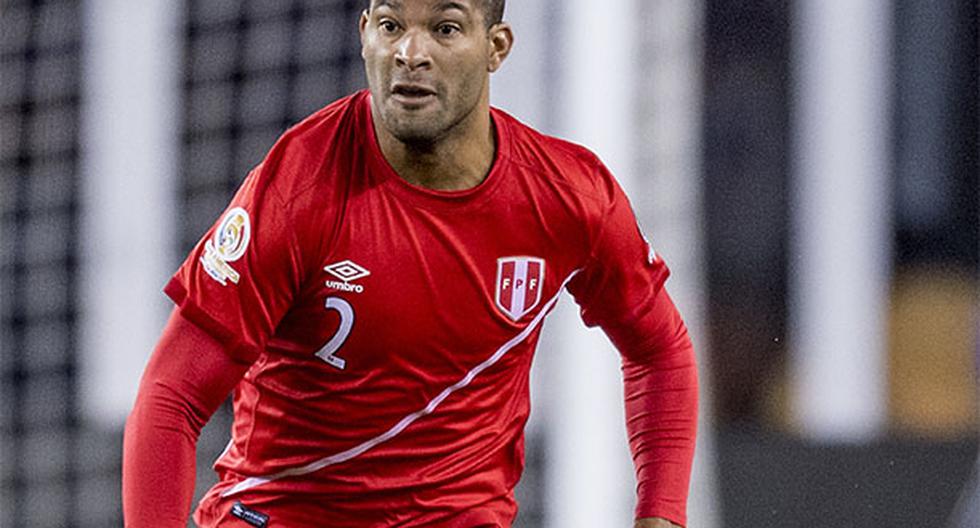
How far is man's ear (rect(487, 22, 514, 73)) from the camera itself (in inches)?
113

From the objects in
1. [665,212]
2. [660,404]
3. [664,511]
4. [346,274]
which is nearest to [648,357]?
[660,404]

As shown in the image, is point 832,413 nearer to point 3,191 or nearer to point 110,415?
point 110,415

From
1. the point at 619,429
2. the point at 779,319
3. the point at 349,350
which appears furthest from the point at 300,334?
the point at 779,319

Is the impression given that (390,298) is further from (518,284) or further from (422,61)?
(422,61)

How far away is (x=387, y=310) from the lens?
2773mm

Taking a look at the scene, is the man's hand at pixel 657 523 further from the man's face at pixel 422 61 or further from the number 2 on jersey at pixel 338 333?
the man's face at pixel 422 61

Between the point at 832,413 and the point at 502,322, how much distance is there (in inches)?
138

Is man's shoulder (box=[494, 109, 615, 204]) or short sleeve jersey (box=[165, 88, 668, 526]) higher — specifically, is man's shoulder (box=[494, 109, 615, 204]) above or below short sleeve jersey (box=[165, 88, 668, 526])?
above

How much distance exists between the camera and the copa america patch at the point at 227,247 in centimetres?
266

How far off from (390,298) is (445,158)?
23 cm

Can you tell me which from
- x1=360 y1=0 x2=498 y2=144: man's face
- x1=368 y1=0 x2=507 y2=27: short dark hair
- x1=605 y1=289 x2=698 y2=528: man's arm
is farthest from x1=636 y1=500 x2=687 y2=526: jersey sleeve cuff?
x1=368 y1=0 x2=507 y2=27: short dark hair

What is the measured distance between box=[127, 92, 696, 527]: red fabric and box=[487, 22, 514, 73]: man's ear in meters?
0.10

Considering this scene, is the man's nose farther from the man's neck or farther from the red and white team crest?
the red and white team crest

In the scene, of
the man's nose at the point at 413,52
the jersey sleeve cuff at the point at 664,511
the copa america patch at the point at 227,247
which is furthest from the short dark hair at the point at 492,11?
the jersey sleeve cuff at the point at 664,511
